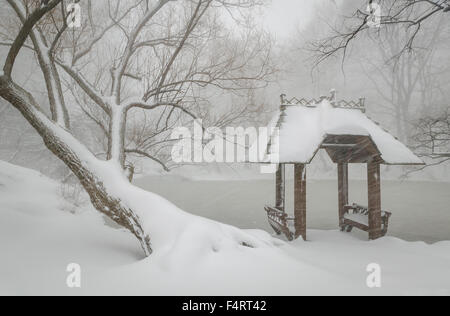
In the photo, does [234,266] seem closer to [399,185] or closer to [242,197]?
[242,197]

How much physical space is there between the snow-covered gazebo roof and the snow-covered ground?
234cm

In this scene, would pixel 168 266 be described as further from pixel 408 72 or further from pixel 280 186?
pixel 408 72

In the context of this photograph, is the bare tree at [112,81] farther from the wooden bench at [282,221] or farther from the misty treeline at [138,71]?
the wooden bench at [282,221]

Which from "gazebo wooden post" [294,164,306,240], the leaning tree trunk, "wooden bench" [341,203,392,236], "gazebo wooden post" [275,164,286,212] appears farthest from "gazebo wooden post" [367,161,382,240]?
the leaning tree trunk

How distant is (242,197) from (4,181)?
14022 millimetres

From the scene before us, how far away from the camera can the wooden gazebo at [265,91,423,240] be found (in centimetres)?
642

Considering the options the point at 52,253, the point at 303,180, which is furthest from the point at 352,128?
the point at 52,253

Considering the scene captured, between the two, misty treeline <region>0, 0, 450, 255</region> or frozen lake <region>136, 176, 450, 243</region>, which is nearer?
misty treeline <region>0, 0, 450, 255</region>

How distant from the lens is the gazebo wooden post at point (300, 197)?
270 inches

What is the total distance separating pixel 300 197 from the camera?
6980 mm

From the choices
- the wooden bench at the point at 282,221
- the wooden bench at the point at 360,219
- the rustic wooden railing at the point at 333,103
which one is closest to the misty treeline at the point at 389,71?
the rustic wooden railing at the point at 333,103

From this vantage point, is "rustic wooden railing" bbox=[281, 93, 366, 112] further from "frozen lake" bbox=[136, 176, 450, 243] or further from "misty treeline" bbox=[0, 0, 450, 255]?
"frozen lake" bbox=[136, 176, 450, 243]

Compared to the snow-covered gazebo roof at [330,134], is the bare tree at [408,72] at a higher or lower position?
higher

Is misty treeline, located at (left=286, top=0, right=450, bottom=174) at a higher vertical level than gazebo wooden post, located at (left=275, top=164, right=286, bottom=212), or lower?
higher
